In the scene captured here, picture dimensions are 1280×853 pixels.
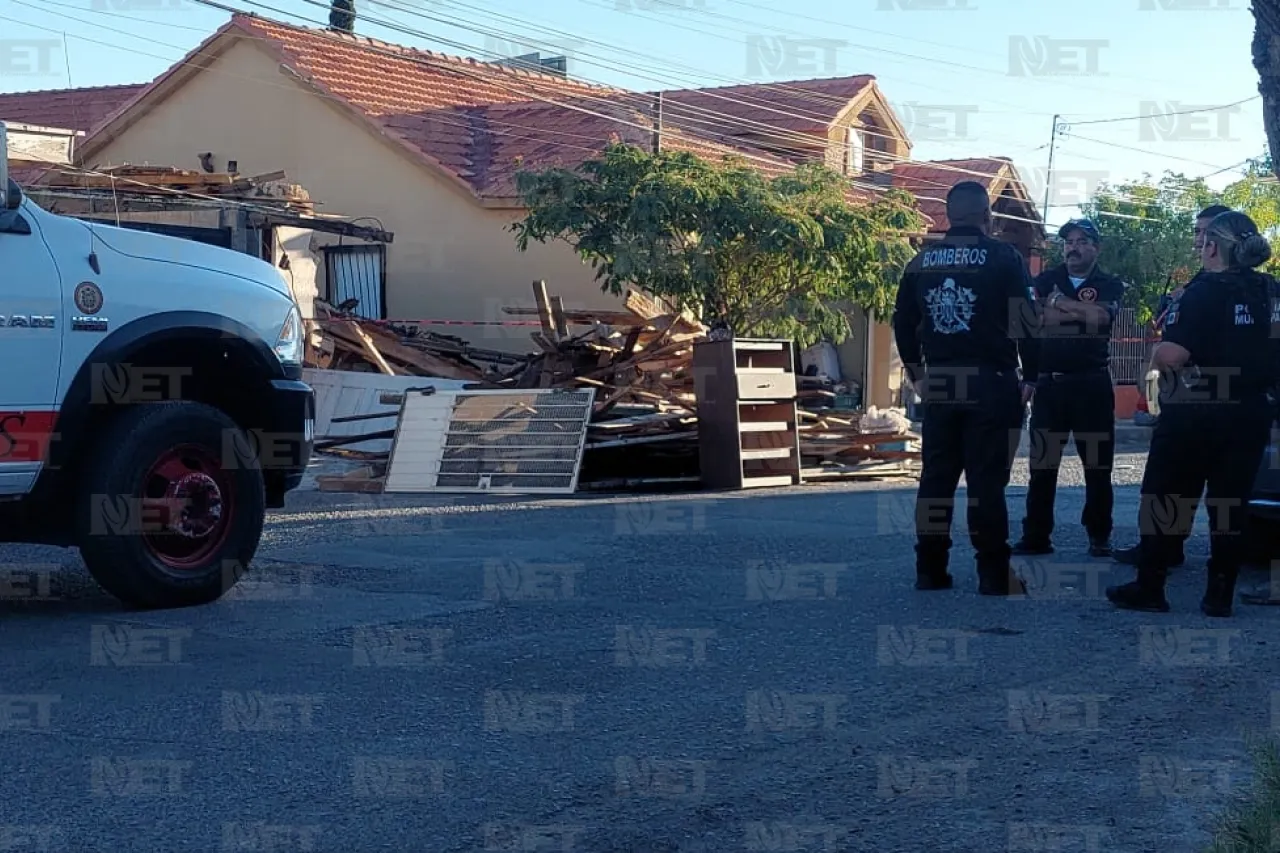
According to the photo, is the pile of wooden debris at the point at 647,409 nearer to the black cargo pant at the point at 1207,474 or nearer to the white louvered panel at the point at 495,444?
the white louvered panel at the point at 495,444

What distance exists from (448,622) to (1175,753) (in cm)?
340

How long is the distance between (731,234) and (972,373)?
1043 centimetres

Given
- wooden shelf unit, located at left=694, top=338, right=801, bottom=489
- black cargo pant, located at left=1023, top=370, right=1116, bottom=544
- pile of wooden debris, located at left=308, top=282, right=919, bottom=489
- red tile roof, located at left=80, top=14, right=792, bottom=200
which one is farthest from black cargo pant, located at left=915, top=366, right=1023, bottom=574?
red tile roof, located at left=80, top=14, right=792, bottom=200

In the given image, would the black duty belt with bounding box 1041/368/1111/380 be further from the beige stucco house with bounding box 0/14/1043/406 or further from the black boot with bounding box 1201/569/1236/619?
the beige stucco house with bounding box 0/14/1043/406

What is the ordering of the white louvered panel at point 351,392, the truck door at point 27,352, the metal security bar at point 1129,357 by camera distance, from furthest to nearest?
the metal security bar at point 1129,357 < the white louvered panel at point 351,392 < the truck door at point 27,352

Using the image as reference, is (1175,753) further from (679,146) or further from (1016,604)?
(679,146)

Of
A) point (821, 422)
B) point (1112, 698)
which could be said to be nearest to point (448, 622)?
point (1112, 698)

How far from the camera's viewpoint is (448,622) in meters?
7.53

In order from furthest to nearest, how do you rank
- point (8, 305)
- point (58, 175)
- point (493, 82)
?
1. point (493, 82)
2. point (58, 175)
3. point (8, 305)

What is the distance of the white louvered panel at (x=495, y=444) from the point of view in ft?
46.3

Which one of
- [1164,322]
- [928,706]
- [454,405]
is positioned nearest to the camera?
[928,706]

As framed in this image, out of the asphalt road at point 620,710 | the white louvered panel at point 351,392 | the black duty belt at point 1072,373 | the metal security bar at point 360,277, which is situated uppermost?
the metal security bar at point 360,277

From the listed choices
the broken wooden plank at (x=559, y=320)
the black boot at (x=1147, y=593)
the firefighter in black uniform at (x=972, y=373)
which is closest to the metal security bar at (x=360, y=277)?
the broken wooden plank at (x=559, y=320)

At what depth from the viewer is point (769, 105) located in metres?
33.3
